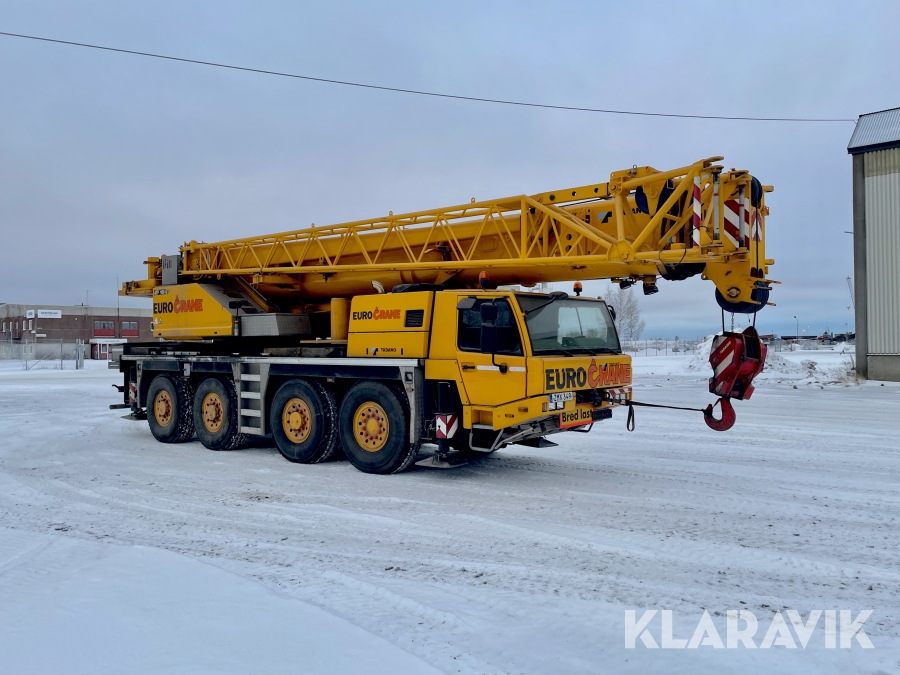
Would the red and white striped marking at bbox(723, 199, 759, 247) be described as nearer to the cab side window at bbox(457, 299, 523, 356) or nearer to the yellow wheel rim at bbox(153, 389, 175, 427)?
the cab side window at bbox(457, 299, 523, 356)

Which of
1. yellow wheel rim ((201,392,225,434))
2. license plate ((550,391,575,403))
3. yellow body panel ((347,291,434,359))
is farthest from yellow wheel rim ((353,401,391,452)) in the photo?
yellow wheel rim ((201,392,225,434))

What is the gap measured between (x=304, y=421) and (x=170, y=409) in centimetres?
365

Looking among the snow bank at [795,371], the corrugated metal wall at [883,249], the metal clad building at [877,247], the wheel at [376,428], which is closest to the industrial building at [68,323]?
the snow bank at [795,371]

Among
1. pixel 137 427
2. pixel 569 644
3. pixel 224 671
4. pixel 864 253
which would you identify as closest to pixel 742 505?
pixel 569 644

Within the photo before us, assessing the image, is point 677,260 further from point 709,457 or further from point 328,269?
point 328,269

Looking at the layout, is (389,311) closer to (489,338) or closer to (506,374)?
(489,338)

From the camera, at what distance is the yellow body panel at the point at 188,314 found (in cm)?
1073

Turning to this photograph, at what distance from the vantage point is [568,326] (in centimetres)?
796

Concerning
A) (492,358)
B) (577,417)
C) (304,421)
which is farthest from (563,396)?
(304,421)

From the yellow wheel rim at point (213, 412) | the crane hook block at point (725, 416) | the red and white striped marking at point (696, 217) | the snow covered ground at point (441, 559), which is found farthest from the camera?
the yellow wheel rim at point (213, 412)

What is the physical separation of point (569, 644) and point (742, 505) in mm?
3701

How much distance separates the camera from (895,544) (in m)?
5.22

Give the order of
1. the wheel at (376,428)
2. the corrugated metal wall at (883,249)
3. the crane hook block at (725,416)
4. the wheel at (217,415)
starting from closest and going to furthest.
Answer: the crane hook block at (725,416), the wheel at (376,428), the wheel at (217,415), the corrugated metal wall at (883,249)

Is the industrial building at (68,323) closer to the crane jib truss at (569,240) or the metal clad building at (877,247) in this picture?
the metal clad building at (877,247)
